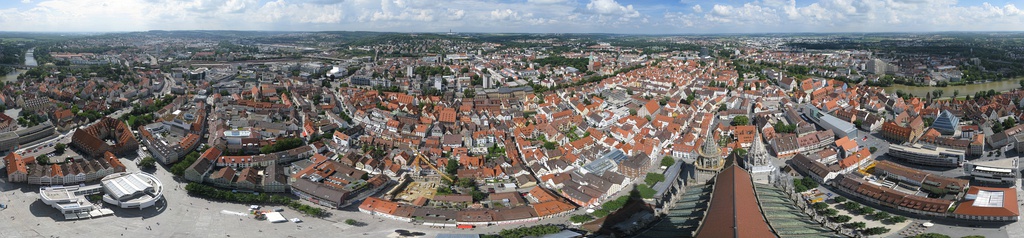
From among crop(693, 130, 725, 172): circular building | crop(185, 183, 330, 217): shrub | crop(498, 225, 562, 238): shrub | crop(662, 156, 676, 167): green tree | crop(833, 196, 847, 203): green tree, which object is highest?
crop(693, 130, 725, 172): circular building

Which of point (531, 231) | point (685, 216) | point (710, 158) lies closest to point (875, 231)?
point (710, 158)

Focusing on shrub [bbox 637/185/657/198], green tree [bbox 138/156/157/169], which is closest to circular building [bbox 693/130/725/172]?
shrub [bbox 637/185/657/198]

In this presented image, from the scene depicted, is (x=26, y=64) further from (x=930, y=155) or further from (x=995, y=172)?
(x=995, y=172)

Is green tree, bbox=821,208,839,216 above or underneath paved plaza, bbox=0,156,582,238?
above

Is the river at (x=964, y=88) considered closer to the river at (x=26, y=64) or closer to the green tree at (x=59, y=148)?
the green tree at (x=59, y=148)

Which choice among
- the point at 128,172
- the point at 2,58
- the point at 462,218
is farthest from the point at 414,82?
the point at 2,58

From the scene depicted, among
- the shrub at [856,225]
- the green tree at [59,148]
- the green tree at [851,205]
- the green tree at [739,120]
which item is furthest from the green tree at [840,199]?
the green tree at [59,148]

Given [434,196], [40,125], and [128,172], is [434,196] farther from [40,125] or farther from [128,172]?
[40,125]

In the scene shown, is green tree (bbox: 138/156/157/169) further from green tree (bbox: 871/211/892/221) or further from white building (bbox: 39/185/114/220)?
green tree (bbox: 871/211/892/221)
